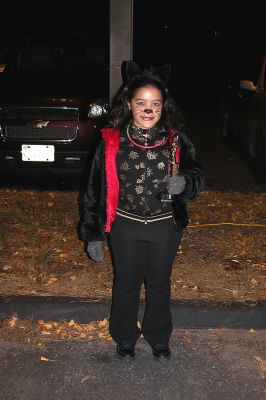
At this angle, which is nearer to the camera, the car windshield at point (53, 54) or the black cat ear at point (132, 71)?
the black cat ear at point (132, 71)

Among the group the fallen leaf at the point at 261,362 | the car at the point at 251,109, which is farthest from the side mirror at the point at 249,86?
the fallen leaf at the point at 261,362

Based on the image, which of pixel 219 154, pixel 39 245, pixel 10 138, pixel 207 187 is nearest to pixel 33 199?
pixel 10 138

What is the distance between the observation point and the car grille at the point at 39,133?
7492 millimetres

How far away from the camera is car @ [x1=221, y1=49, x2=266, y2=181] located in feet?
27.4

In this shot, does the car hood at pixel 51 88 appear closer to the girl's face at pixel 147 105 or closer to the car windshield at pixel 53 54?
the car windshield at pixel 53 54

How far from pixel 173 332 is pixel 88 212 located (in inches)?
47.6

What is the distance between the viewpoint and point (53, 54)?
8.82 metres

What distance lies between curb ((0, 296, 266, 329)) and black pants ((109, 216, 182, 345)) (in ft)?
1.39

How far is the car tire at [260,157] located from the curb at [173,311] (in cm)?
428

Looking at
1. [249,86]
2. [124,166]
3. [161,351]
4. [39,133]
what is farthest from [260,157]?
[124,166]

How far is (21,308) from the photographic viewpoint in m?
4.21

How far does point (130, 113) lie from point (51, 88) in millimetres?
4551

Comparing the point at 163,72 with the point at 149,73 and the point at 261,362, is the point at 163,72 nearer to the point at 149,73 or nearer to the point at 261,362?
the point at 149,73

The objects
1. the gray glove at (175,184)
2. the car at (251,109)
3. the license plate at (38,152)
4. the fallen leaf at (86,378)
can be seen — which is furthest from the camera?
the car at (251,109)
